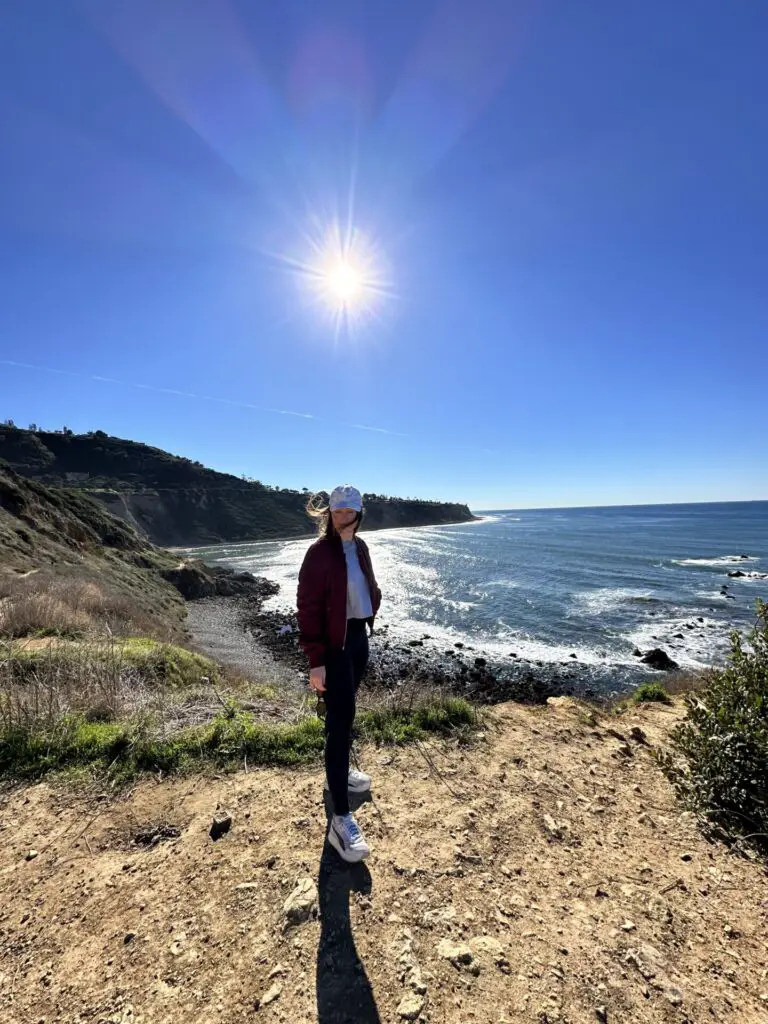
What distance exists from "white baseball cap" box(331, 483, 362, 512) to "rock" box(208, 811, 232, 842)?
7.78 ft

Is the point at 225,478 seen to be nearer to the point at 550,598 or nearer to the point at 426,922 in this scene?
the point at 550,598

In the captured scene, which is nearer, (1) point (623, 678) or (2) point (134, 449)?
(1) point (623, 678)

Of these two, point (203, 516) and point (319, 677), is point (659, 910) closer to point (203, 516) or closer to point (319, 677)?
point (319, 677)

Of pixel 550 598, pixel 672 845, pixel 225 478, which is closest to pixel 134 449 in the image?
pixel 225 478

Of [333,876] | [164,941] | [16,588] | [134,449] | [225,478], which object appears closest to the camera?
[164,941]

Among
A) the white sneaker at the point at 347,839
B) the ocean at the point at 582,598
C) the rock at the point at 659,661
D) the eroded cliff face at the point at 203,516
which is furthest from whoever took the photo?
the eroded cliff face at the point at 203,516

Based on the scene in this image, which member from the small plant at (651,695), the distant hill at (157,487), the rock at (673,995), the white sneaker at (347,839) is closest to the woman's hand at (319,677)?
the white sneaker at (347,839)

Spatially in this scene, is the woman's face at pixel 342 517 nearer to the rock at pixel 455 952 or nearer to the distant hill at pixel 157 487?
the rock at pixel 455 952

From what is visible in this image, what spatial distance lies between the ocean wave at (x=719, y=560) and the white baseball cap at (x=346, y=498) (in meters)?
45.5

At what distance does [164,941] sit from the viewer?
225 centimetres

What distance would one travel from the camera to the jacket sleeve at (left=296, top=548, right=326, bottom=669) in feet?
9.54

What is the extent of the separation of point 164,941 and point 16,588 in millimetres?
11248

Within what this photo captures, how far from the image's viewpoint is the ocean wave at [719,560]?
39562 mm

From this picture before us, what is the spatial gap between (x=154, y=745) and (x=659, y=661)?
18992 mm
